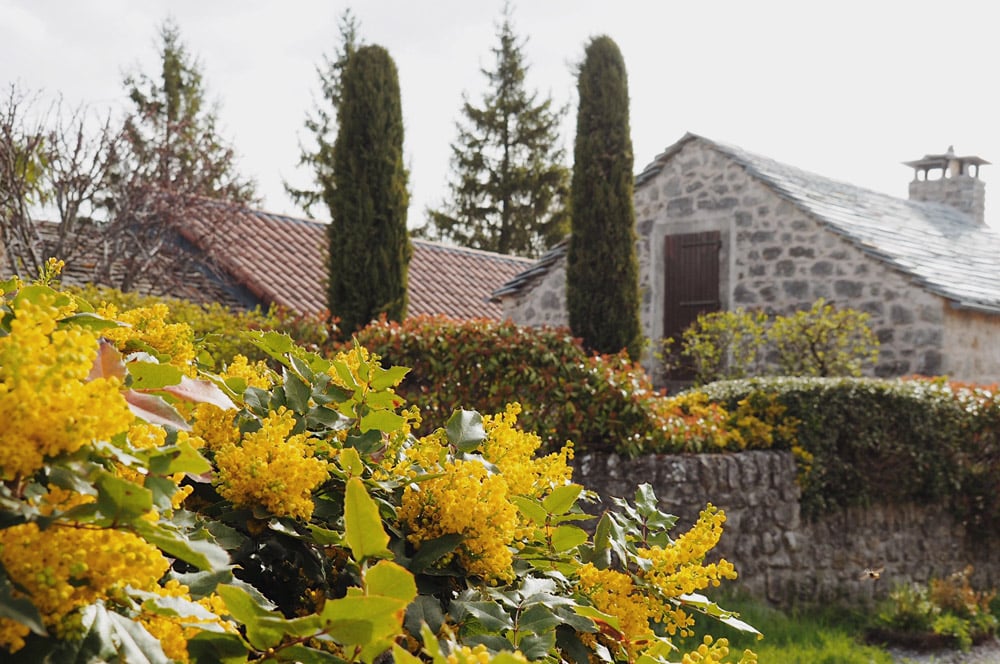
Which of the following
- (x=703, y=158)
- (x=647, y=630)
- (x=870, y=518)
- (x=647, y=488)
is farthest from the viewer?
(x=703, y=158)

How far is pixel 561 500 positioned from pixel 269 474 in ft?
1.68

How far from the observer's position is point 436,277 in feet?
61.9

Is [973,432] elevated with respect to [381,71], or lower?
lower

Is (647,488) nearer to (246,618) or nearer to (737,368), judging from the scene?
(246,618)

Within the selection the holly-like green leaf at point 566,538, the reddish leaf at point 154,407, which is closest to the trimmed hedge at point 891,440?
the holly-like green leaf at point 566,538

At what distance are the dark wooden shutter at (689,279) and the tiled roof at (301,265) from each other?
3.64 m

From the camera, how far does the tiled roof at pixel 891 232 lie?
11656 millimetres

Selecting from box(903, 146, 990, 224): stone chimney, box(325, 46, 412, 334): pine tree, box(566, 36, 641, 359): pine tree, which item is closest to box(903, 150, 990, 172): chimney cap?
Result: box(903, 146, 990, 224): stone chimney

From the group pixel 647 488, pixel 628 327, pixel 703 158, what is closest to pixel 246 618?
pixel 647 488

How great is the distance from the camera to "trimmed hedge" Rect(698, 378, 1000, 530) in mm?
7723

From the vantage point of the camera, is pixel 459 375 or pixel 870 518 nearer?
pixel 459 375

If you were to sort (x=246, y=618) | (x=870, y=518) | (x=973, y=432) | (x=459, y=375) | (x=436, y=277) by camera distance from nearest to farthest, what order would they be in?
1. (x=246, y=618)
2. (x=459, y=375)
3. (x=870, y=518)
4. (x=973, y=432)
5. (x=436, y=277)

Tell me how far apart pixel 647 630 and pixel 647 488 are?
0.39 m

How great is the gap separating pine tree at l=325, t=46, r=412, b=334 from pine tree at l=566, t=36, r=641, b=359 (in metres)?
2.08
